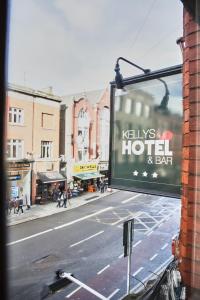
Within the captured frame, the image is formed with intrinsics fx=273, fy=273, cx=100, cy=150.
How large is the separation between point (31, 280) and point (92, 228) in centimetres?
Result: 232

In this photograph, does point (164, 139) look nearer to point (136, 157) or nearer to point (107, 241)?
point (136, 157)

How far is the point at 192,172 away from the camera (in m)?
1.22

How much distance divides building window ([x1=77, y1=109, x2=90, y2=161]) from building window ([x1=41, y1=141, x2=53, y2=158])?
1864 millimetres

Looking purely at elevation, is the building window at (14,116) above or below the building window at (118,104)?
below

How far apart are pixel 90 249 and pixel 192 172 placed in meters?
3.67

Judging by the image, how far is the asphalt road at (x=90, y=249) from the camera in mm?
3318

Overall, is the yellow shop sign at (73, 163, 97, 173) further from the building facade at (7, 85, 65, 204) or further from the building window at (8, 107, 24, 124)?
the building window at (8, 107, 24, 124)

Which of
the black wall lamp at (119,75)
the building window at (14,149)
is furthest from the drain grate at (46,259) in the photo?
the black wall lamp at (119,75)

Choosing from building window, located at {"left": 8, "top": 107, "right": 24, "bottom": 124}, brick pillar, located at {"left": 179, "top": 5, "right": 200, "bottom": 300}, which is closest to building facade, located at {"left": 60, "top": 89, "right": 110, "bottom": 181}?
building window, located at {"left": 8, "top": 107, "right": 24, "bottom": 124}

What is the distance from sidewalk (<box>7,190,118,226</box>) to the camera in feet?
10.4

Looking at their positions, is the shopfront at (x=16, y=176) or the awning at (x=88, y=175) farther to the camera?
the awning at (x=88, y=175)

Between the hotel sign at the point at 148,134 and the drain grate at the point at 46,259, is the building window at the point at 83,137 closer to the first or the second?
the drain grate at the point at 46,259

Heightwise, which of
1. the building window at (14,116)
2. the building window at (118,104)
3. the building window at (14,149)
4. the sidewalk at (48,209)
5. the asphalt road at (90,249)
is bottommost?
the asphalt road at (90,249)

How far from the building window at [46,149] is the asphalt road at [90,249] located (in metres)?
1.22
